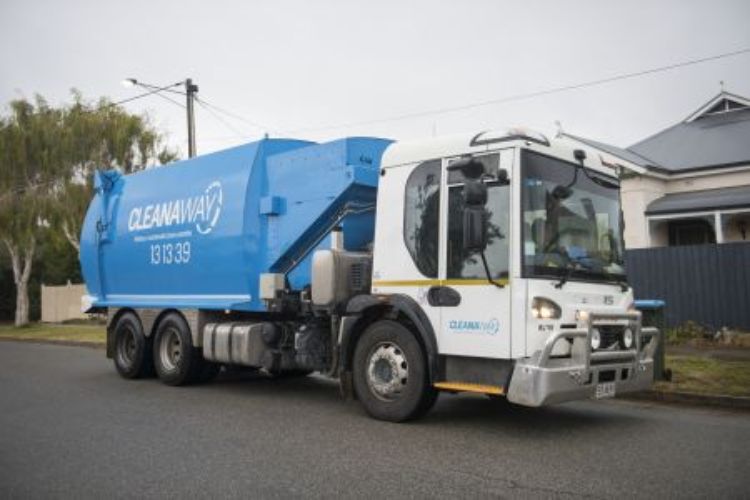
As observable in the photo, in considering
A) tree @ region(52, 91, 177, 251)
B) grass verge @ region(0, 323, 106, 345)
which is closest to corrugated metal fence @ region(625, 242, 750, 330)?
grass verge @ region(0, 323, 106, 345)

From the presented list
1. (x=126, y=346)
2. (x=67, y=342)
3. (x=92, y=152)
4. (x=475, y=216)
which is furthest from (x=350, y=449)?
(x=92, y=152)

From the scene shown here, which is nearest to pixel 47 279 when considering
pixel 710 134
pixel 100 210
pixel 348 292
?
pixel 100 210

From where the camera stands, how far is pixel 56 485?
5609 millimetres

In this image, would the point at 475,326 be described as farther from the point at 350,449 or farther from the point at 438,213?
the point at 350,449

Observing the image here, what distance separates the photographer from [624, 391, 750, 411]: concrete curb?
893 centimetres

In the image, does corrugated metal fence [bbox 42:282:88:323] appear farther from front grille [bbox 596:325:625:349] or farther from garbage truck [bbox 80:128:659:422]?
front grille [bbox 596:325:625:349]

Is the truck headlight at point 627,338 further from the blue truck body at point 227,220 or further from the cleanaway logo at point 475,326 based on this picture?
the blue truck body at point 227,220

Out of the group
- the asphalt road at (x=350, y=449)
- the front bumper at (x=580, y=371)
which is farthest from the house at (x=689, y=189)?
the front bumper at (x=580, y=371)

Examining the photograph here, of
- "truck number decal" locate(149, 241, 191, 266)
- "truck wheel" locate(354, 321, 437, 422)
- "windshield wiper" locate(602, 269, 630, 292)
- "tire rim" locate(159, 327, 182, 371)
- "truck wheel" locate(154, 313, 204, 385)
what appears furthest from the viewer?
"tire rim" locate(159, 327, 182, 371)

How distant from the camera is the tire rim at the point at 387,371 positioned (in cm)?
765

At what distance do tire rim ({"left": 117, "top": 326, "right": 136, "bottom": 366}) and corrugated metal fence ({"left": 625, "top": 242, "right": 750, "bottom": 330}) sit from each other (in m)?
11.5

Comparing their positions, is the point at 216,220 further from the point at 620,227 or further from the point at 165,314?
the point at 620,227

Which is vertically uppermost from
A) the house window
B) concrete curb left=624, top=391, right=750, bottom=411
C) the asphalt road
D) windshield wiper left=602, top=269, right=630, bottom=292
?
the house window

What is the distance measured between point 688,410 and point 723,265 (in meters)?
8.37
